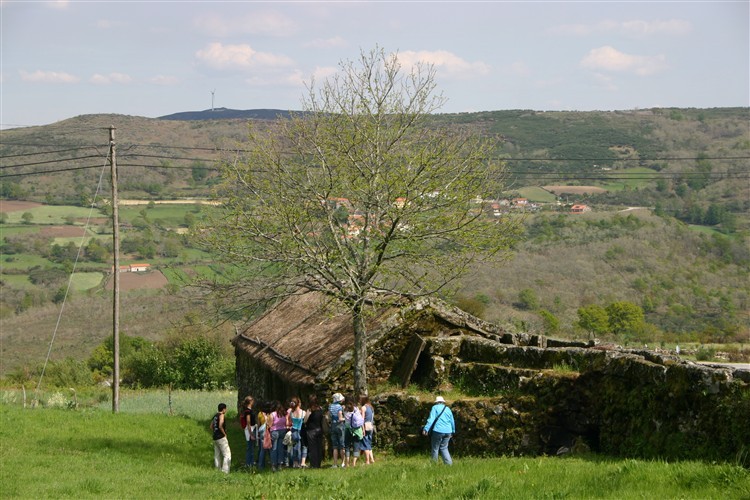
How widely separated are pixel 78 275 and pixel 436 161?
8835 cm

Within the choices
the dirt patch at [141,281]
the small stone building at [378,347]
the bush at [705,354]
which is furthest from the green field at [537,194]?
the small stone building at [378,347]

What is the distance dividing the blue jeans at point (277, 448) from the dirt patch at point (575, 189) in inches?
3708

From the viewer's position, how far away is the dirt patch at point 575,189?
4403 inches

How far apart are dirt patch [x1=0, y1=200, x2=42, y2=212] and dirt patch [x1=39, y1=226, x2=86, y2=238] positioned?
13.0 m

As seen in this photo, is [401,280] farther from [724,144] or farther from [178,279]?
[724,144]

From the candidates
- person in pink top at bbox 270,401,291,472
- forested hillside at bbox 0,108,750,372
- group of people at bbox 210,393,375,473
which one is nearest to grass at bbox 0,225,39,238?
forested hillside at bbox 0,108,750,372

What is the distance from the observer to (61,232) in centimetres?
10850

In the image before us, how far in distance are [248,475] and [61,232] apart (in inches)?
3864

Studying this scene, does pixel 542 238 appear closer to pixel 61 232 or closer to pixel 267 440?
pixel 61 232

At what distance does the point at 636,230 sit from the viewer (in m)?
102

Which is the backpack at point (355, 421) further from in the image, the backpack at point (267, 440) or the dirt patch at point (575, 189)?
the dirt patch at point (575, 189)

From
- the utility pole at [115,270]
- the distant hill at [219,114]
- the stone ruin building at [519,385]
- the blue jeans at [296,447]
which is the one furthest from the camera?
the distant hill at [219,114]

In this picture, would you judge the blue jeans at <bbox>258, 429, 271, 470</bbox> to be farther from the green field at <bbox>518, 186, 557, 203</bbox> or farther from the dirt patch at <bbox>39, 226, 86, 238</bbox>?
the dirt patch at <bbox>39, 226, 86, 238</bbox>

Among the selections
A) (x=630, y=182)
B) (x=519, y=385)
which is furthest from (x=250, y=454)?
(x=630, y=182)
